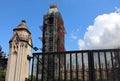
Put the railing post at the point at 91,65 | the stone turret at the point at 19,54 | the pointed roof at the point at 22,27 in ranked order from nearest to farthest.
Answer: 1. the railing post at the point at 91,65
2. the stone turret at the point at 19,54
3. the pointed roof at the point at 22,27

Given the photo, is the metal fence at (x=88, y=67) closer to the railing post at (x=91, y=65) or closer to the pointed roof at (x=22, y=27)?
the railing post at (x=91, y=65)

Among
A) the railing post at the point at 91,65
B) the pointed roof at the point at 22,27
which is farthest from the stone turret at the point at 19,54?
the railing post at the point at 91,65

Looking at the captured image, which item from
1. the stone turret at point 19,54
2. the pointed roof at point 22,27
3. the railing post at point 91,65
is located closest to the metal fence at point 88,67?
the railing post at point 91,65

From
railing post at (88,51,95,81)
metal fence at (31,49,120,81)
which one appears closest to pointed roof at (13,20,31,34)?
metal fence at (31,49,120,81)

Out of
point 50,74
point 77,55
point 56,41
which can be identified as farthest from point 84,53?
point 56,41

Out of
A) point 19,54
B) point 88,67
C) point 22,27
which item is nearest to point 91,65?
point 88,67

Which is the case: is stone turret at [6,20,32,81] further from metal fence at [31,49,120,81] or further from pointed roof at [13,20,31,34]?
metal fence at [31,49,120,81]

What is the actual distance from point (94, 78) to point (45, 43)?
4439 cm

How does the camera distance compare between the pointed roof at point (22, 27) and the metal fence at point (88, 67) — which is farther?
the pointed roof at point (22, 27)

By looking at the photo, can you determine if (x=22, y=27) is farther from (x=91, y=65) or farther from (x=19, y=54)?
(x=91, y=65)

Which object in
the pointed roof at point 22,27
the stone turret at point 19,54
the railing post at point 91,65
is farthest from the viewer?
the pointed roof at point 22,27

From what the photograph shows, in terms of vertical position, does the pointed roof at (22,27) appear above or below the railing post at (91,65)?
above

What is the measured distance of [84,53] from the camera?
8688 mm

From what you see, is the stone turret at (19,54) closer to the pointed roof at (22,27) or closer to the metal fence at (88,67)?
the pointed roof at (22,27)
